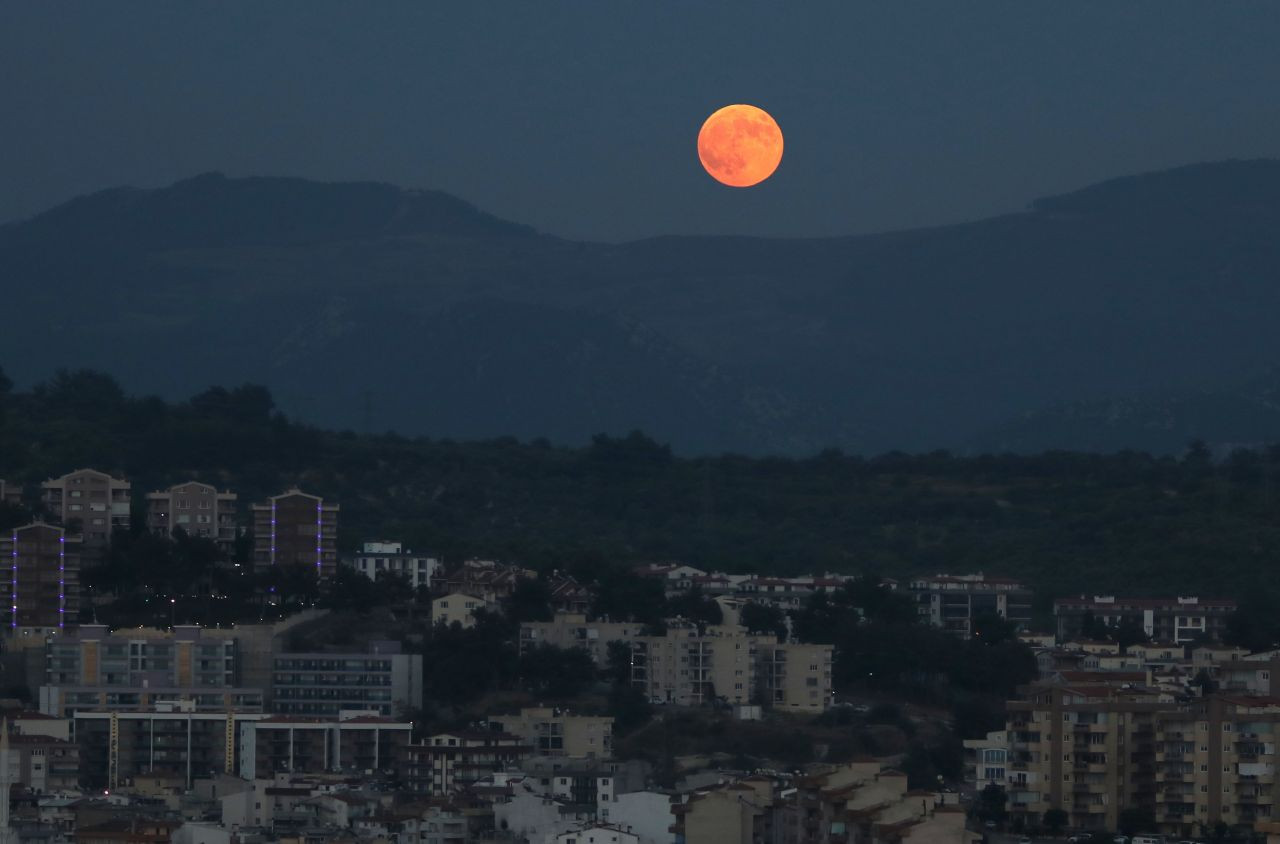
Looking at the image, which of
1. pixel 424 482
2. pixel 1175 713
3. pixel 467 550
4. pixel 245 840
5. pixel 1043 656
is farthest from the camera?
pixel 424 482

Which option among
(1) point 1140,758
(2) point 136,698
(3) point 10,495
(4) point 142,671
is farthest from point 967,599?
(1) point 1140,758

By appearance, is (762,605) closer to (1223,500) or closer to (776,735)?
(776,735)

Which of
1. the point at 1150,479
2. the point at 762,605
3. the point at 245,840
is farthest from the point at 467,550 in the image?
the point at 245,840

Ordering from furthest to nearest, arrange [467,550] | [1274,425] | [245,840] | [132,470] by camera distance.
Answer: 1. [1274,425]
2. [132,470]
3. [467,550]
4. [245,840]

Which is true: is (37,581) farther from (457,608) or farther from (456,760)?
(456,760)

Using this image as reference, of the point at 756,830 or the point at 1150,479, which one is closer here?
the point at 756,830
